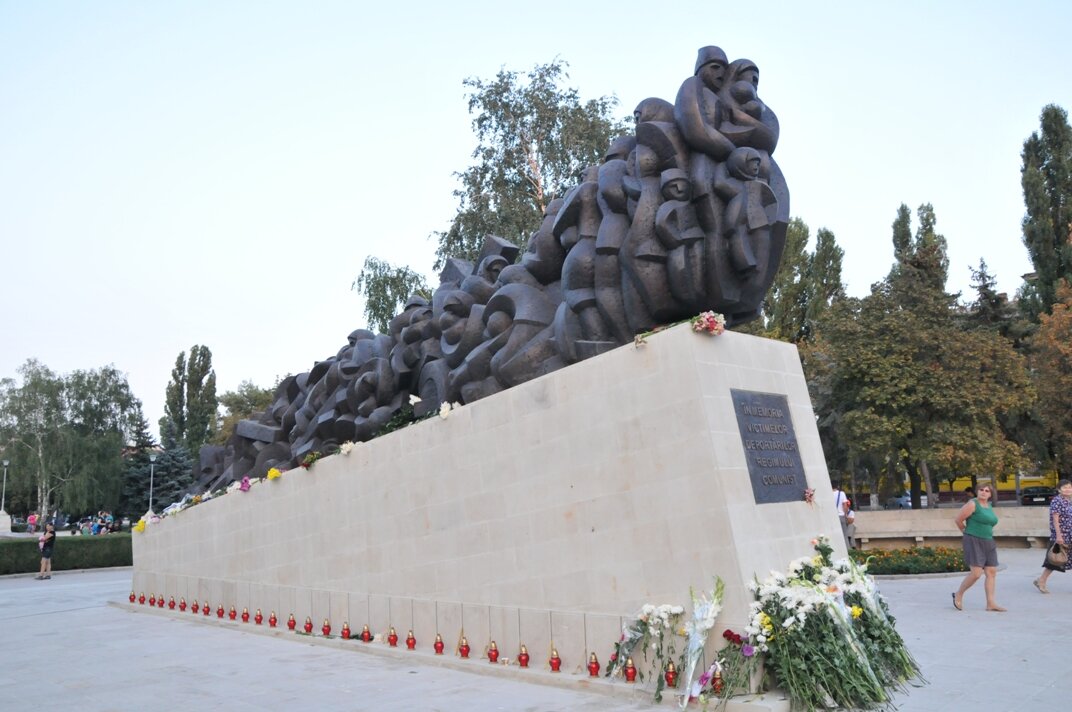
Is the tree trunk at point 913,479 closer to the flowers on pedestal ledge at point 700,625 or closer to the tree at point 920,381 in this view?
the tree at point 920,381

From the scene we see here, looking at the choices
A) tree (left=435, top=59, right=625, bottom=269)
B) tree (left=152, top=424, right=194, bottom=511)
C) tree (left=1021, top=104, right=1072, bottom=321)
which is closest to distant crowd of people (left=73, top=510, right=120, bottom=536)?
tree (left=152, top=424, right=194, bottom=511)

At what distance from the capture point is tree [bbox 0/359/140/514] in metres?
39.0

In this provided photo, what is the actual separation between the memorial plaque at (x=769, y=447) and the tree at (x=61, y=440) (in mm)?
38519

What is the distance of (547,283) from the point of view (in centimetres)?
975

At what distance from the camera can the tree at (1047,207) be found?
99.8 ft

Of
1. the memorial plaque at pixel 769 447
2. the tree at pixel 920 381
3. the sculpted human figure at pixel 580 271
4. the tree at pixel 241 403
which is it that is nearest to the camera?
the memorial plaque at pixel 769 447

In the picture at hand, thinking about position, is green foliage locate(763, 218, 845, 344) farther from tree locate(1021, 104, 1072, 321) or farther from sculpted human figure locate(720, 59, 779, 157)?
sculpted human figure locate(720, 59, 779, 157)

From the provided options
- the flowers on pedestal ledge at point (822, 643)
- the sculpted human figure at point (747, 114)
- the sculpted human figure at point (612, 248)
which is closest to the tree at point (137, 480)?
the sculpted human figure at point (612, 248)

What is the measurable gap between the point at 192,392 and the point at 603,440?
157ft

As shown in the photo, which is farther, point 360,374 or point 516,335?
point 360,374

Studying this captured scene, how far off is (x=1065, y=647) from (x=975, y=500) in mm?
2485

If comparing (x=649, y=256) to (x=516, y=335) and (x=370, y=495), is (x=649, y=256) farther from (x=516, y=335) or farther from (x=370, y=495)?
(x=370, y=495)

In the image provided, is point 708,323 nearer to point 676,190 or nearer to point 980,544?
point 676,190

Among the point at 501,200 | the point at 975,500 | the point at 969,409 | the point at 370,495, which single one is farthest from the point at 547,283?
the point at 969,409
